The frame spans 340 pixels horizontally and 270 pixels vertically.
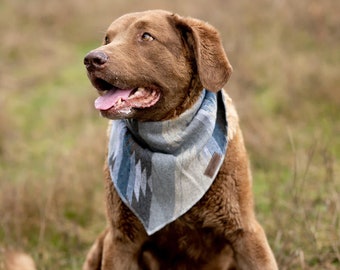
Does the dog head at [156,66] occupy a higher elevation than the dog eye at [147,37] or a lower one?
lower

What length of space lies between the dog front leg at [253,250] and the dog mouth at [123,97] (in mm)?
840

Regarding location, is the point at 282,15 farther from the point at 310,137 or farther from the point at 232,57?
the point at 310,137

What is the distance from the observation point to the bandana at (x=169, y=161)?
3869 mm

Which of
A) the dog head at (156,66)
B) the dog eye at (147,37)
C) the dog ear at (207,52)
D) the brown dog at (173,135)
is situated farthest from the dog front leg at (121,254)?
the dog eye at (147,37)

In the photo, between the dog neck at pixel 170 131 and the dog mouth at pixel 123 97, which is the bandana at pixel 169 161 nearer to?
the dog neck at pixel 170 131

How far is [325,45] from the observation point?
9.84 m

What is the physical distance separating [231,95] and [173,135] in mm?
4508

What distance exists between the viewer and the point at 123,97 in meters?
3.63

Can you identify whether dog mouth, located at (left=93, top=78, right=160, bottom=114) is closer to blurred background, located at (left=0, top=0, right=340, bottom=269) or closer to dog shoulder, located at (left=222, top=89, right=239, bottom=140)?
dog shoulder, located at (left=222, top=89, right=239, bottom=140)

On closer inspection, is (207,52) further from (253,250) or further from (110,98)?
(253,250)

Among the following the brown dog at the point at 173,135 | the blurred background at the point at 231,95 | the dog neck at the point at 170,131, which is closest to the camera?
the brown dog at the point at 173,135

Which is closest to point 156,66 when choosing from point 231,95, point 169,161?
point 169,161

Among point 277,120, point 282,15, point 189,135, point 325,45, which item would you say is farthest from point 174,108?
point 282,15

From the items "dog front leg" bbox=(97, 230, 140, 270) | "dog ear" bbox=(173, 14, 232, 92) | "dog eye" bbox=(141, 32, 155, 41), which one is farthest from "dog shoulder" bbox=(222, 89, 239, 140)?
"dog front leg" bbox=(97, 230, 140, 270)
